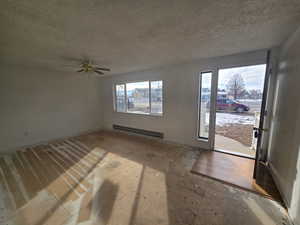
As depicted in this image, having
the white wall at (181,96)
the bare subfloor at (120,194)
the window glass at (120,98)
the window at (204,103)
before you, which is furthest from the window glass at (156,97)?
the bare subfloor at (120,194)

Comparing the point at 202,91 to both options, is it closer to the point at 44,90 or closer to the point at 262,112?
the point at 262,112

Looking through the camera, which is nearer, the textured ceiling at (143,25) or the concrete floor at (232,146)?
the textured ceiling at (143,25)

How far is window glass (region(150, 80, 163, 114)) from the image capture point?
12.7ft

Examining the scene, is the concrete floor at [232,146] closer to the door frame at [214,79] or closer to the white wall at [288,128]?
the door frame at [214,79]

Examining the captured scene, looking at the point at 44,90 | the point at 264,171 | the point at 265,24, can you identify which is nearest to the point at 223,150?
the point at 264,171

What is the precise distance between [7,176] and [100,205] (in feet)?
6.91

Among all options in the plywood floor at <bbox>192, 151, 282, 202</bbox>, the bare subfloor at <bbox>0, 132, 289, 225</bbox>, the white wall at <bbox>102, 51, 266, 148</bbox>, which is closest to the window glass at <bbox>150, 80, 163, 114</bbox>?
the white wall at <bbox>102, 51, 266, 148</bbox>

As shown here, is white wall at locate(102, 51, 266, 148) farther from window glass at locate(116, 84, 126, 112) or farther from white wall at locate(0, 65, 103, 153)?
white wall at locate(0, 65, 103, 153)

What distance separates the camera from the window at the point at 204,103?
10.3 feet

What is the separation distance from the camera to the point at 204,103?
3271 millimetres

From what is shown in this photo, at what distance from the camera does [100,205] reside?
5.35ft

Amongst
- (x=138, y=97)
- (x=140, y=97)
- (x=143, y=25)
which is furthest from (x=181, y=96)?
(x=143, y=25)

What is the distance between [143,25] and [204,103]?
251cm

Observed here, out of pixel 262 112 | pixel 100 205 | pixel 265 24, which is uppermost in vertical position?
pixel 265 24
